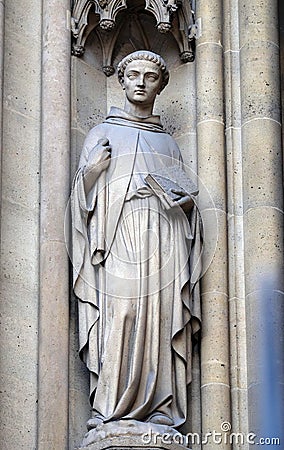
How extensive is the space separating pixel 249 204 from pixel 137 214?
24.3 inches

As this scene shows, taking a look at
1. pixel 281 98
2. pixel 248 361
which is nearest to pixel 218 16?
pixel 281 98

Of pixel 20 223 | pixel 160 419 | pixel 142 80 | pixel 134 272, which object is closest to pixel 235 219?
pixel 134 272

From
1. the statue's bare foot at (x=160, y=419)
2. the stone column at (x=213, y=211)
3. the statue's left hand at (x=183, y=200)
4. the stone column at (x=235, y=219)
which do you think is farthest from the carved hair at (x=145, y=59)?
the statue's bare foot at (x=160, y=419)

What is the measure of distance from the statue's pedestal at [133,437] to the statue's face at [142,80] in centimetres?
171

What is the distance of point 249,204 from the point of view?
10117mm

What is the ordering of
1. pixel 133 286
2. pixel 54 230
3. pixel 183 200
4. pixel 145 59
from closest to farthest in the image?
pixel 133 286, pixel 183 200, pixel 54 230, pixel 145 59

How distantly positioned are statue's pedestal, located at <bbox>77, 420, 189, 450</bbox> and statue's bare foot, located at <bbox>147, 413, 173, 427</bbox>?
0.04 meters

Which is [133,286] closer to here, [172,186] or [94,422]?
[172,186]

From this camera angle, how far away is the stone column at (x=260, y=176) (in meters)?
9.86

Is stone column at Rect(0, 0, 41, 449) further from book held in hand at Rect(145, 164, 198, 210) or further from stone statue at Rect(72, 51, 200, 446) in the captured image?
book held in hand at Rect(145, 164, 198, 210)

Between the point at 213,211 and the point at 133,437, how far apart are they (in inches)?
54.1

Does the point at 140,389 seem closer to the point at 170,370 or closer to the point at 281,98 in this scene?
the point at 170,370

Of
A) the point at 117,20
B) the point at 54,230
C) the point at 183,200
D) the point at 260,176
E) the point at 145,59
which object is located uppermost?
the point at 117,20

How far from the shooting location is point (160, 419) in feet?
31.4
